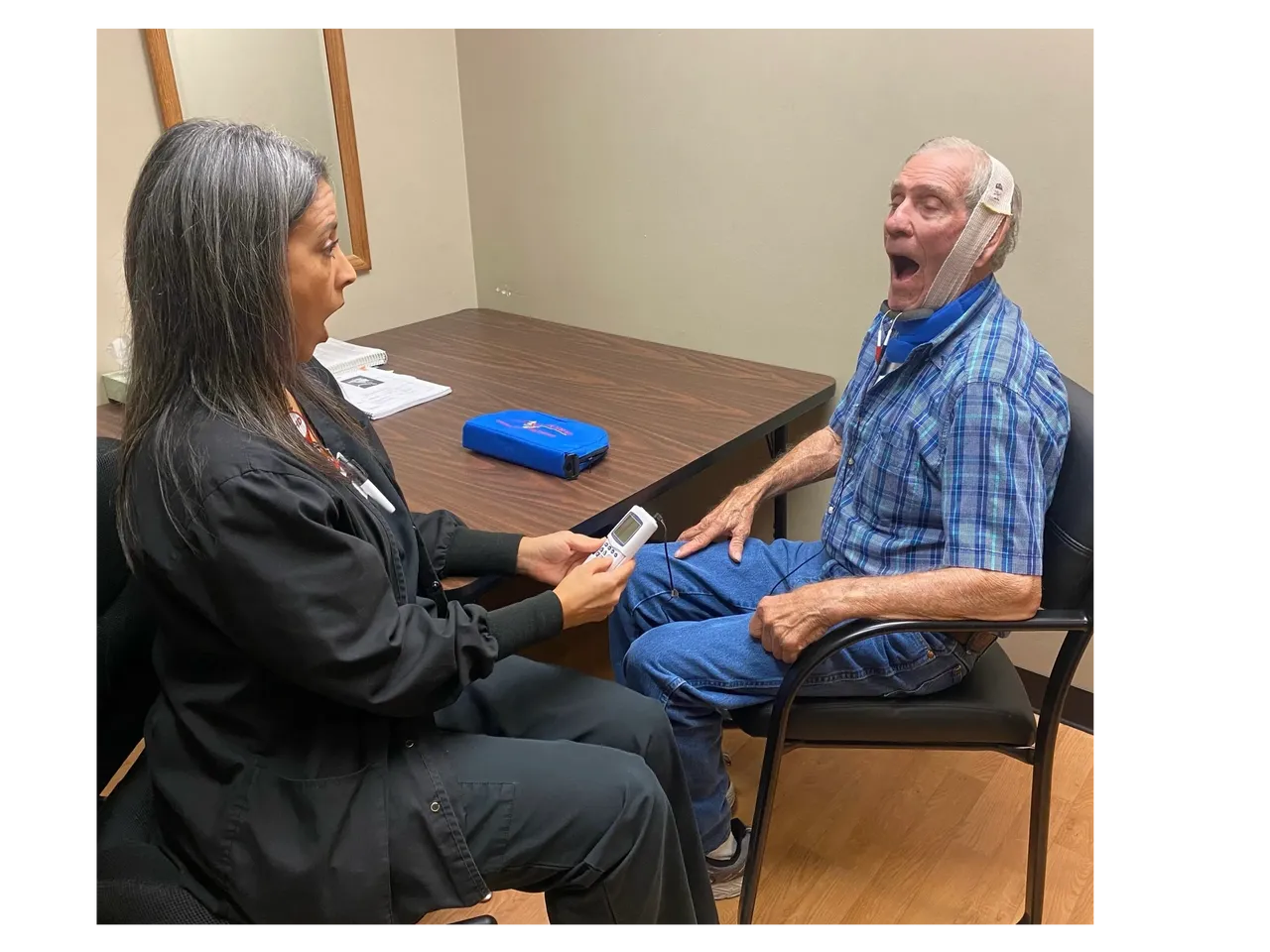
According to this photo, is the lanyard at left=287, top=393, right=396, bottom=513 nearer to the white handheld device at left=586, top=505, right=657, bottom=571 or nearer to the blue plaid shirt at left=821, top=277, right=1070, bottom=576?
the white handheld device at left=586, top=505, right=657, bottom=571

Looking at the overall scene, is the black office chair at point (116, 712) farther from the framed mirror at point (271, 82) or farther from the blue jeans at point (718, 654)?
the framed mirror at point (271, 82)

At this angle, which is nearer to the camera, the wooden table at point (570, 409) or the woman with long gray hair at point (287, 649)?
the woman with long gray hair at point (287, 649)

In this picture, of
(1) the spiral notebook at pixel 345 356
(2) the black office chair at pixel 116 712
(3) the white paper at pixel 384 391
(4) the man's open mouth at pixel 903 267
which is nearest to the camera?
(2) the black office chair at pixel 116 712

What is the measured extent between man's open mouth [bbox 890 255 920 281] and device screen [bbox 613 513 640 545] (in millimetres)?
617

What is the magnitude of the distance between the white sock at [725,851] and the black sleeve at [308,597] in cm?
87

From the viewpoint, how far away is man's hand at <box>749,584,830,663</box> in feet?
5.03

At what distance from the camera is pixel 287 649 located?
1.09m

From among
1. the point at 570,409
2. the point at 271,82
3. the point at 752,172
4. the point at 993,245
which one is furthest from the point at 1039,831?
the point at 271,82

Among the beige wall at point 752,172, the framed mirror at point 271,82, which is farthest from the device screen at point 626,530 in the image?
the framed mirror at point 271,82

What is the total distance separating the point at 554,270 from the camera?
287cm

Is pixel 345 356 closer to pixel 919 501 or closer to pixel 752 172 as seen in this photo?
pixel 752 172

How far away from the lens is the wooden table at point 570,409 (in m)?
1.80

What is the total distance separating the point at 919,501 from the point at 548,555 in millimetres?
611
